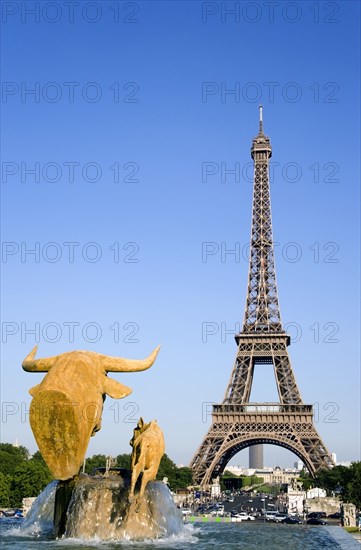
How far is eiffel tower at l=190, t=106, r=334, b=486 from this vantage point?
8438cm

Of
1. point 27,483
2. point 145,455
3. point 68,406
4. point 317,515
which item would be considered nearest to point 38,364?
point 68,406

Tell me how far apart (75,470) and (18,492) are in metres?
45.7

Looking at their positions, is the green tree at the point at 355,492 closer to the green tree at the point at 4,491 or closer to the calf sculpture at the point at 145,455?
the green tree at the point at 4,491

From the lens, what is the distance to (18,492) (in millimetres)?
67438

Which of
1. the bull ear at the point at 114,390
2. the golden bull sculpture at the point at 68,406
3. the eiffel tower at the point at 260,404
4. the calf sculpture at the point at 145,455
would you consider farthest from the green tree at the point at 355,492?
the golden bull sculpture at the point at 68,406

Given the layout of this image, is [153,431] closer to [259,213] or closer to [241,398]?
[241,398]

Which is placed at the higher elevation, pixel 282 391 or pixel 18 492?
pixel 282 391

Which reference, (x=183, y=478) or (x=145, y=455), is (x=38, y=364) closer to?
(x=145, y=455)

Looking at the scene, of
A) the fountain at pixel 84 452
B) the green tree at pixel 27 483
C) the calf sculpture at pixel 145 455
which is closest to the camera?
the fountain at pixel 84 452

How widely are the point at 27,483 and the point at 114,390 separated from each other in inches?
1783

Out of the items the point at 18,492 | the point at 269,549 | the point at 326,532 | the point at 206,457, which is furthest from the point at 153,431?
the point at 206,457

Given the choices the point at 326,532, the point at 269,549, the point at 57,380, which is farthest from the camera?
the point at 326,532

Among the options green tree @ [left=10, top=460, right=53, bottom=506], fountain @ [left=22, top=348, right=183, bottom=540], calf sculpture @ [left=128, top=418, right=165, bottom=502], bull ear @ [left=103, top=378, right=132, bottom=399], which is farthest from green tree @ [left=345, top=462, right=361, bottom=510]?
bull ear @ [left=103, top=378, right=132, bottom=399]

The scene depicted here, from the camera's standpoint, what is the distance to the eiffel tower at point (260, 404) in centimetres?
8438
